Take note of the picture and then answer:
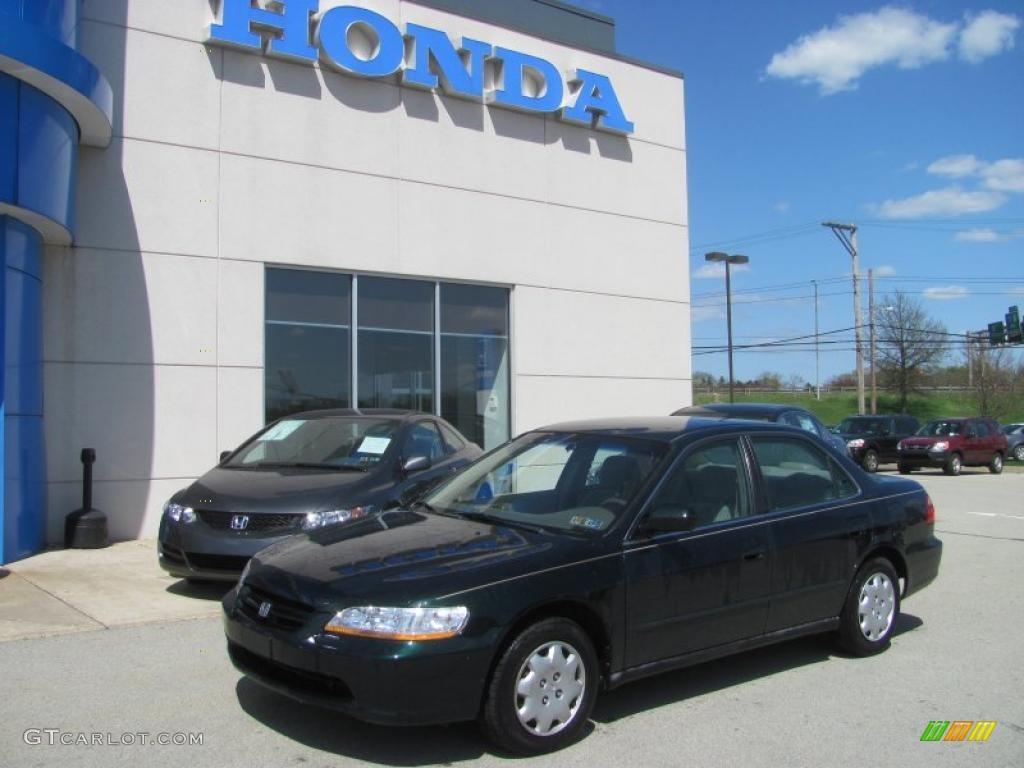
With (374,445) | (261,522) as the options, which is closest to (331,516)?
(261,522)

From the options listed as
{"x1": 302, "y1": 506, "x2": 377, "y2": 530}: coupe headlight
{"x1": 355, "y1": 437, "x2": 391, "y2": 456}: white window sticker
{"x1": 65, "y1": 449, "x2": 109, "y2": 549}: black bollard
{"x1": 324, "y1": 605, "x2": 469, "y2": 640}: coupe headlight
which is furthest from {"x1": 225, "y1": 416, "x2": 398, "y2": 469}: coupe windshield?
{"x1": 324, "y1": 605, "x2": 469, "y2": 640}: coupe headlight

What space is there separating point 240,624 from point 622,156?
1230 centimetres

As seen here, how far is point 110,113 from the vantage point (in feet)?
32.9

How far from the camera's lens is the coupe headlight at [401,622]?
3.88 m

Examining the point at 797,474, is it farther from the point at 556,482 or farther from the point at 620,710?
the point at 620,710

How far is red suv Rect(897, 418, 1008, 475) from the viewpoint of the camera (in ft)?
84.3

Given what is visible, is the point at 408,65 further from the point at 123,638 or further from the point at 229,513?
the point at 123,638

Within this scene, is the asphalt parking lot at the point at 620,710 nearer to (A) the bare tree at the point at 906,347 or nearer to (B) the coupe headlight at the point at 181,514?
(B) the coupe headlight at the point at 181,514

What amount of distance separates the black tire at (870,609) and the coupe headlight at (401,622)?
2.99 meters

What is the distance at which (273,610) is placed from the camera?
13.9ft

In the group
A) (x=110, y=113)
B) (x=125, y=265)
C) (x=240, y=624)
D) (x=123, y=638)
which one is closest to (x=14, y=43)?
(x=110, y=113)

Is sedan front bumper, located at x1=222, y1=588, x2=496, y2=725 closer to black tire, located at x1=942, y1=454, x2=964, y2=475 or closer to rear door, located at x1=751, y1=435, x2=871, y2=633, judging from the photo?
rear door, located at x1=751, y1=435, x2=871, y2=633

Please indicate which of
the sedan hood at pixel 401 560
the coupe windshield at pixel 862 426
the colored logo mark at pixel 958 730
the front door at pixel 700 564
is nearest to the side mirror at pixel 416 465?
the sedan hood at pixel 401 560

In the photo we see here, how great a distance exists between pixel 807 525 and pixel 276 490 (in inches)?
161
